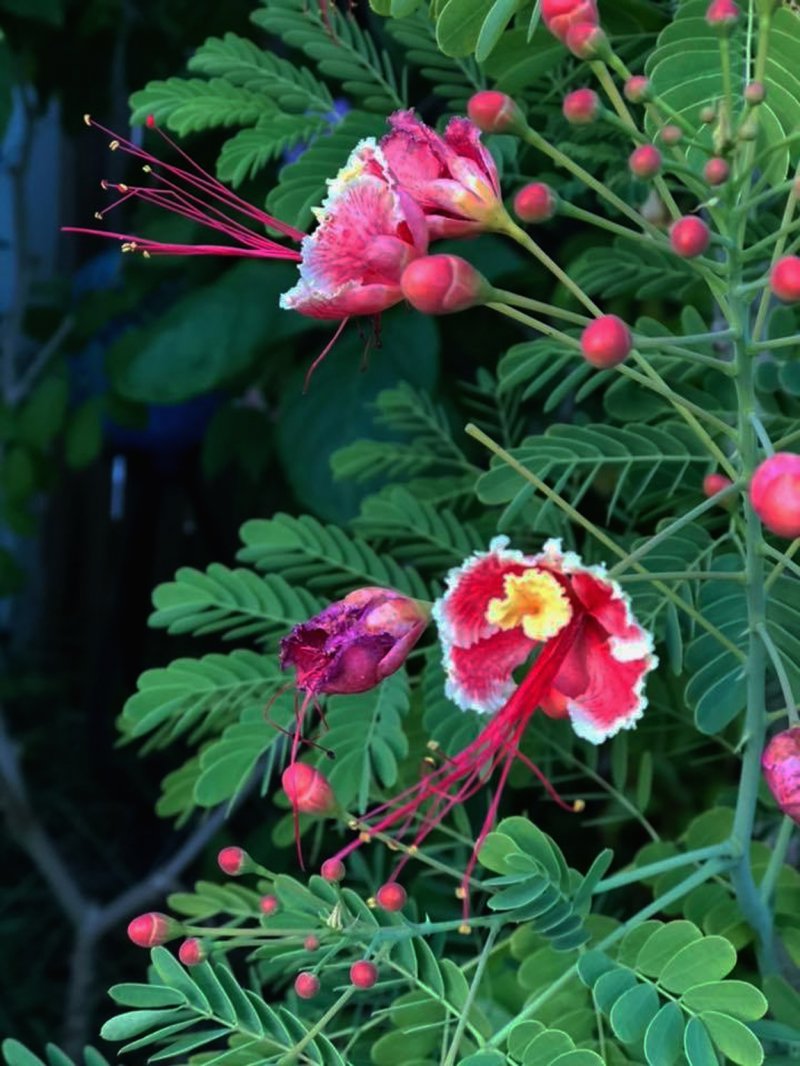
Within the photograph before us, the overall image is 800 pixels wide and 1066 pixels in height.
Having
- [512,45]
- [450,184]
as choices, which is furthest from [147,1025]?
[512,45]

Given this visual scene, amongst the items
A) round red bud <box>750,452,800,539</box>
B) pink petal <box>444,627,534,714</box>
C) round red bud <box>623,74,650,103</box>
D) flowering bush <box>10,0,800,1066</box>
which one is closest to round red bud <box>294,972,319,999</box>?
flowering bush <box>10,0,800,1066</box>

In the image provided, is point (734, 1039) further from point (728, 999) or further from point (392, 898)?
point (392, 898)

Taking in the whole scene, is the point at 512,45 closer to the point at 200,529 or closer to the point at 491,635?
the point at 491,635

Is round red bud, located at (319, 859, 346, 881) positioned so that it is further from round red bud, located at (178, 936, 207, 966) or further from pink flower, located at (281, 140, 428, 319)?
pink flower, located at (281, 140, 428, 319)

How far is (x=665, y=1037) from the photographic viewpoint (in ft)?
1.56

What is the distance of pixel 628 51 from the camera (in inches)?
28.0

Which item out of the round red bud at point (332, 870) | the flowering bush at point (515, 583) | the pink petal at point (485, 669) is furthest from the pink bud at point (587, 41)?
the round red bud at point (332, 870)

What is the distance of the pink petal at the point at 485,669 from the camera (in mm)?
487

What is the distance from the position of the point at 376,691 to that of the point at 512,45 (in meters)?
0.35

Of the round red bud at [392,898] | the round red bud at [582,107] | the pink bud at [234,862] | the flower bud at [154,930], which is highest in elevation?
the round red bud at [582,107]

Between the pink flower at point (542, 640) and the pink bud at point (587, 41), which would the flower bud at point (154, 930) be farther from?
the pink bud at point (587, 41)

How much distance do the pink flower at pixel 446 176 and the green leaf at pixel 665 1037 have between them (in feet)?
1.04

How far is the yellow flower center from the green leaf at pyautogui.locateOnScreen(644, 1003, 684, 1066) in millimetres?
152

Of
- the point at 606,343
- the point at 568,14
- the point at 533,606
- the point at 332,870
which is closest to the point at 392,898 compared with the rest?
the point at 332,870
